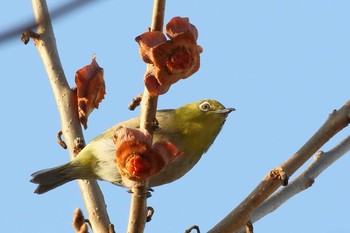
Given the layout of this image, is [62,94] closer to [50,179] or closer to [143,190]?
[50,179]

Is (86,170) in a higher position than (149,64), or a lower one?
higher

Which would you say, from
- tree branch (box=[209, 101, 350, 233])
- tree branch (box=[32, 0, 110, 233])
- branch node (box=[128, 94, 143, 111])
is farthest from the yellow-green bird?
tree branch (box=[209, 101, 350, 233])

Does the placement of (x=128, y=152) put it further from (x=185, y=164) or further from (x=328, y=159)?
(x=185, y=164)

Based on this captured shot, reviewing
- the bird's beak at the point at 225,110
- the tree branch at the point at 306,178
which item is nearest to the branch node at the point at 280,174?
the tree branch at the point at 306,178

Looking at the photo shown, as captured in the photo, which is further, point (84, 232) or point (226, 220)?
point (84, 232)

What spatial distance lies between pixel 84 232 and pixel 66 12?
5.87ft

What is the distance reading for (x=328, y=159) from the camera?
3080 mm

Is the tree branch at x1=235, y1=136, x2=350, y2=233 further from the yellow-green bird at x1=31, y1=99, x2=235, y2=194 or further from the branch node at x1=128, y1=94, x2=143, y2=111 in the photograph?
the yellow-green bird at x1=31, y1=99, x2=235, y2=194

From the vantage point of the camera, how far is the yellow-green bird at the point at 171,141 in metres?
4.39

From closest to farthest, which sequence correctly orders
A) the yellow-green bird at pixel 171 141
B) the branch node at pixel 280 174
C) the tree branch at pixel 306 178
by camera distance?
the branch node at pixel 280 174 < the tree branch at pixel 306 178 < the yellow-green bird at pixel 171 141

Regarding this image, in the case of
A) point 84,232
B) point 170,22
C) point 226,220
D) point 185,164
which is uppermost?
point 185,164

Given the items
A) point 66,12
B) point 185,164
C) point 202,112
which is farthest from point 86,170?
point 66,12

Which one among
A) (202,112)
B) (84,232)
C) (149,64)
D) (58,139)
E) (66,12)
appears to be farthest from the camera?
(202,112)

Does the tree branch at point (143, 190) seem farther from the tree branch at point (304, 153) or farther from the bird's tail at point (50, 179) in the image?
the bird's tail at point (50, 179)
